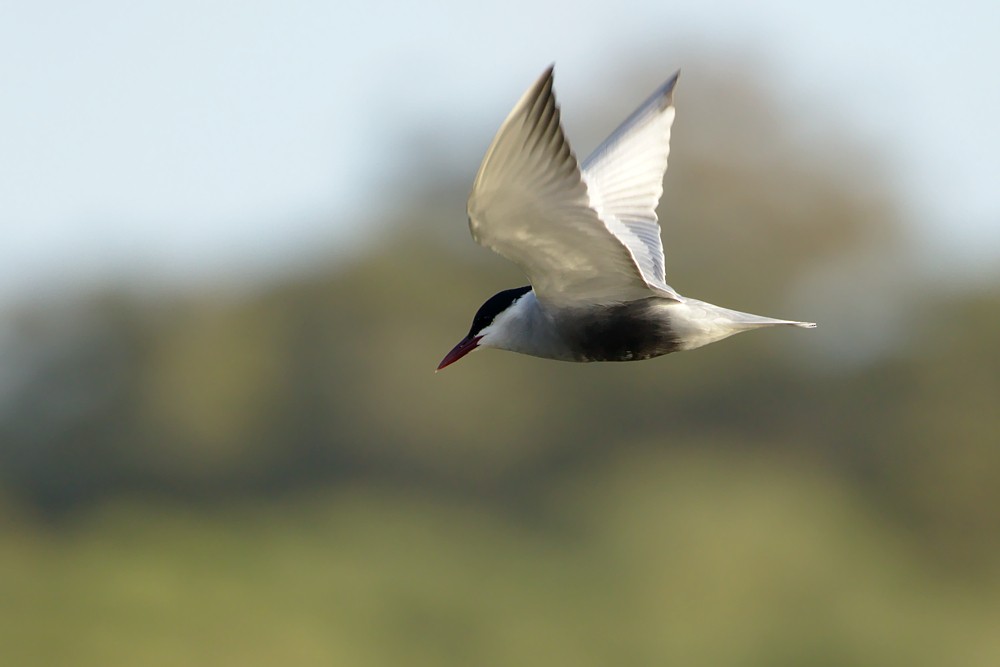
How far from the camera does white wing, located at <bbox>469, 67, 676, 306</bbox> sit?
4.69 meters

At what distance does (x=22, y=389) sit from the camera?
2877cm

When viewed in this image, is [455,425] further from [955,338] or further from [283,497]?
[955,338]

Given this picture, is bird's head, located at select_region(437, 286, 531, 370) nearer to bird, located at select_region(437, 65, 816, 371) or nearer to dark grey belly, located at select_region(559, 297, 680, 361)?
bird, located at select_region(437, 65, 816, 371)

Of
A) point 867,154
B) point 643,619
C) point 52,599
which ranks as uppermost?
point 867,154

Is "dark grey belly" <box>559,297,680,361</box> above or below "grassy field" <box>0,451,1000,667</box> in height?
above

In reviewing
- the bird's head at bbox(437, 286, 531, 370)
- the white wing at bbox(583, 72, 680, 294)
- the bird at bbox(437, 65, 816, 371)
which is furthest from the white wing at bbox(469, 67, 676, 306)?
the white wing at bbox(583, 72, 680, 294)

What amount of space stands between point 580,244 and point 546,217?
Result: 0.19 m

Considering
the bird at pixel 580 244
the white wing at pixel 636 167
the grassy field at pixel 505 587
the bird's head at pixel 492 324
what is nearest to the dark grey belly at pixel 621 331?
the bird at pixel 580 244

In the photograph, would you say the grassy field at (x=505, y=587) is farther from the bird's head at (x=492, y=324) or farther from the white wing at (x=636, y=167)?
the bird's head at (x=492, y=324)

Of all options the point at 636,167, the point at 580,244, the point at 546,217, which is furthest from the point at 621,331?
the point at 636,167

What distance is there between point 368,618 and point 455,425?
9.32 m

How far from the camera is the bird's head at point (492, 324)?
5859 mm

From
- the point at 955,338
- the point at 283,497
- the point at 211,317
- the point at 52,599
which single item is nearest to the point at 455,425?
the point at 283,497

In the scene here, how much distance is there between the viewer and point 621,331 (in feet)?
18.5
